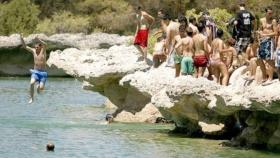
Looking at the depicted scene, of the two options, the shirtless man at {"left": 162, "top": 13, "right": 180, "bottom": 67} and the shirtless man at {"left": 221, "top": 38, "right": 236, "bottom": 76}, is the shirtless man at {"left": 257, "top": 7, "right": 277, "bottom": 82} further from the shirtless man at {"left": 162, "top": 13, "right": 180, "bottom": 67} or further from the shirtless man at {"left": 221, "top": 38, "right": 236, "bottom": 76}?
the shirtless man at {"left": 162, "top": 13, "right": 180, "bottom": 67}

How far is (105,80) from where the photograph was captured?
85.1 feet

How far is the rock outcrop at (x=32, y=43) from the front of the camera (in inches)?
1951

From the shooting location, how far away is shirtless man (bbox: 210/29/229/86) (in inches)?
829

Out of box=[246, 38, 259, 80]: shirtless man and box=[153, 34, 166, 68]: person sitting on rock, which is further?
box=[153, 34, 166, 68]: person sitting on rock

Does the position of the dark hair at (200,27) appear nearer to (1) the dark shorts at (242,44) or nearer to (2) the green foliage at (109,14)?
(1) the dark shorts at (242,44)

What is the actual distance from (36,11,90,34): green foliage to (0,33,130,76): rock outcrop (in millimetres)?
10927

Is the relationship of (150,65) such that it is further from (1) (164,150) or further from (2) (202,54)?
(1) (164,150)

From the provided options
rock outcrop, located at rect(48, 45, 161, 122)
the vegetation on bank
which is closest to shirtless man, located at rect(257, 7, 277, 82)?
rock outcrop, located at rect(48, 45, 161, 122)

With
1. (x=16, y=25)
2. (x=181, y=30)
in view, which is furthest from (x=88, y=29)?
(x=181, y=30)

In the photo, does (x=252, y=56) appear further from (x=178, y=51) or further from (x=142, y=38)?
(x=142, y=38)

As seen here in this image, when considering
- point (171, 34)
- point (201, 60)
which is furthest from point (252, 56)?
point (171, 34)

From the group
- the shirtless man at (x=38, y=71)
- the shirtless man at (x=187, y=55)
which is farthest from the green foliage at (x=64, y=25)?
the shirtless man at (x=187, y=55)

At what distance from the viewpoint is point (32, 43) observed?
49.5m

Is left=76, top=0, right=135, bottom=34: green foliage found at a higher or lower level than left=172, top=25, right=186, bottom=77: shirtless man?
lower
